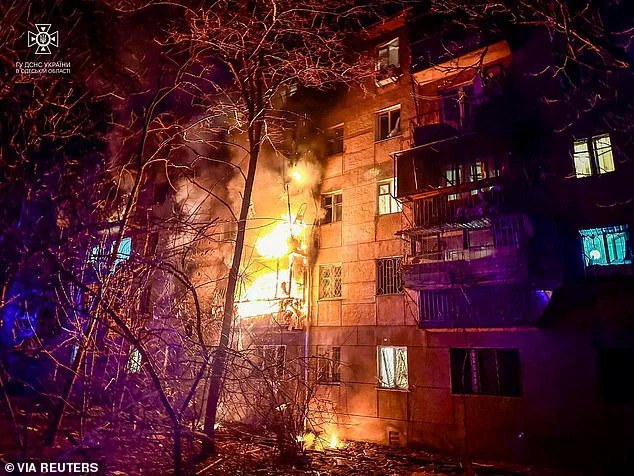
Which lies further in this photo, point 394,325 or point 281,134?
point 281,134

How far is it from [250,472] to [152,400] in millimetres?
2972

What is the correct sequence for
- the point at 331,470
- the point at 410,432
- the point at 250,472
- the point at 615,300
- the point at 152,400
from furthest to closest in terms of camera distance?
1. the point at 410,432
2. the point at 615,300
3. the point at 331,470
4. the point at 152,400
5. the point at 250,472

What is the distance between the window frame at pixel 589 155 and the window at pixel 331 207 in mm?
9194

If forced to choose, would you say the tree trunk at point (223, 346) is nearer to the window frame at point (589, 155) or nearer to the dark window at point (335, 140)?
the dark window at point (335, 140)

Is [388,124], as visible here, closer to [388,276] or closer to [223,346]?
[388,276]

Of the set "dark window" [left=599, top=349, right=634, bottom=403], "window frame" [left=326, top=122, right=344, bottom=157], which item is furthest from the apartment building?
"window frame" [left=326, top=122, right=344, bottom=157]

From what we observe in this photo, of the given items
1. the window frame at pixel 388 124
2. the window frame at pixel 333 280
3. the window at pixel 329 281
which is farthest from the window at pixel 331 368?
the window frame at pixel 388 124

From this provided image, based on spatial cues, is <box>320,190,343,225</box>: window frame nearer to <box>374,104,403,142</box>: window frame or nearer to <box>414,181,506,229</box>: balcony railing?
<box>374,104,403,142</box>: window frame

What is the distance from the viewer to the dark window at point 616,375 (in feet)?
37.0

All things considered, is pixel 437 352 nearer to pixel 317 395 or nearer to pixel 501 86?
pixel 317 395

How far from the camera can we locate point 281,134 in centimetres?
2008

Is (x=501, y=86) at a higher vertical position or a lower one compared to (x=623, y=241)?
higher

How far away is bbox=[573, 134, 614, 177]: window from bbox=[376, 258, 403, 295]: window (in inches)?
270

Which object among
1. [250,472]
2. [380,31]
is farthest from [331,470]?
[380,31]
